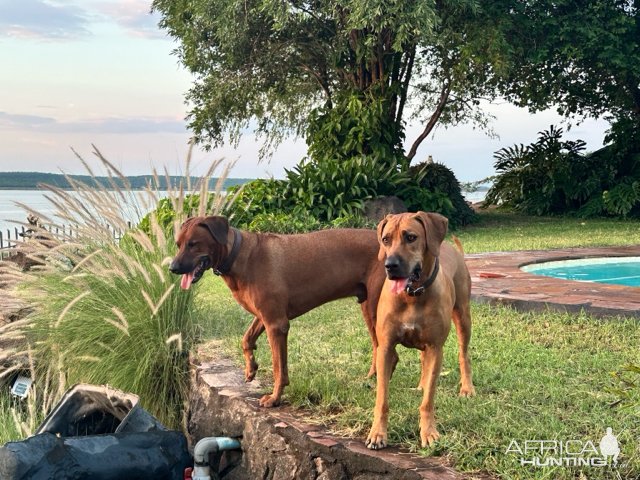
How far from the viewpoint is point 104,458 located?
3922mm

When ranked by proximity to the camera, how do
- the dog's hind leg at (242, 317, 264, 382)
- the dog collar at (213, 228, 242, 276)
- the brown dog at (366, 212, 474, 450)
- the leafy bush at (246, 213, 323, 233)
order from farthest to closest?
the leafy bush at (246, 213, 323, 233)
the dog's hind leg at (242, 317, 264, 382)
the dog collar at (213, 228, 242, 276)
the brown dog at (366, 212, 474, 450)

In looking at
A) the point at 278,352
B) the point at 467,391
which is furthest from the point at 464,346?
the point at 278,352

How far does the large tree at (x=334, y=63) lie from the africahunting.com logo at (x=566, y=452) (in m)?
11.1

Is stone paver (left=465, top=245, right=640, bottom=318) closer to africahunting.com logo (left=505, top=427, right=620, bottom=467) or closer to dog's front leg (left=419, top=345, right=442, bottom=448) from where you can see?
africahunting.com logo (left=505, top=427, right=620, bottom=467)

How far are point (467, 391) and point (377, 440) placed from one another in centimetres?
89

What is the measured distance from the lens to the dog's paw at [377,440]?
11.0ft

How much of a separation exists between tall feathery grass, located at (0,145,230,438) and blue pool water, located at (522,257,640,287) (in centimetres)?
553

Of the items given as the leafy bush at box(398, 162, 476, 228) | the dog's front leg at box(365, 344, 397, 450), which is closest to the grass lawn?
the dog's front leg at box(365, 344, 397, 450)

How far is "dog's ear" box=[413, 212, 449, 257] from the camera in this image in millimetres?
3266

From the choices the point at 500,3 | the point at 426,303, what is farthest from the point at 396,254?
the point at 500,3

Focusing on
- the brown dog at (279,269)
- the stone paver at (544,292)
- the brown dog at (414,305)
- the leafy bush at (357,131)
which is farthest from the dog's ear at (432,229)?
the leafy bush at (357,131)

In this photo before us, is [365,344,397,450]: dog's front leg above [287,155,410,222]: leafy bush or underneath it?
underneath

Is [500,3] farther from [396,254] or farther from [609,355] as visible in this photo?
[396,254]

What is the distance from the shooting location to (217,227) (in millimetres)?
3859
